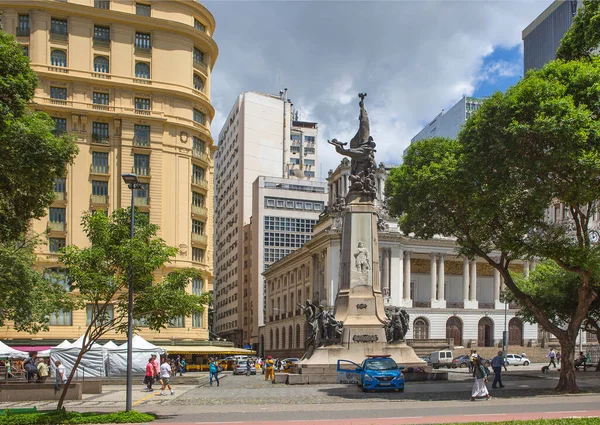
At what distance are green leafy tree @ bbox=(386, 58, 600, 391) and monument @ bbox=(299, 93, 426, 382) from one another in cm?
490

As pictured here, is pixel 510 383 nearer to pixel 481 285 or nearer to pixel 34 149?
pixel 34 149

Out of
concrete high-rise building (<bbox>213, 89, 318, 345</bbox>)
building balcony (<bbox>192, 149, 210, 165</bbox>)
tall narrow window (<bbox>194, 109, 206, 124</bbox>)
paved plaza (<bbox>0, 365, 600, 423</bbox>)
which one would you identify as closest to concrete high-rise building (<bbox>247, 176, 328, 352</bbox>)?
concrete high-rise building (<bbox>213, 89, 318, 345</bbox>)

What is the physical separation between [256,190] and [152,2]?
Result: 44.5 metres

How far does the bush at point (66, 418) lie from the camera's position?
17.7 metres

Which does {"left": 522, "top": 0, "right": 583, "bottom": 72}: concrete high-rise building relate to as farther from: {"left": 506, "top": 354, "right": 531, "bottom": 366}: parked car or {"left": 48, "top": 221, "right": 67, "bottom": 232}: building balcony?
{"left": 48, "top": 221, "right": 67, "bottom": 232}: building balcony

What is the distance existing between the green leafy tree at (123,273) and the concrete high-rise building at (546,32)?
336ft

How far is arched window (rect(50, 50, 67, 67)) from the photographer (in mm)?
53094

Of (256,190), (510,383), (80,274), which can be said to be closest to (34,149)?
(80,274)

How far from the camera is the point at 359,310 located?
3469 cm

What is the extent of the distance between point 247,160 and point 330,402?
3300 inches

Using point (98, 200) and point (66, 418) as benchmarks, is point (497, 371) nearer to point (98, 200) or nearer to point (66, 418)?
point (66, 418)

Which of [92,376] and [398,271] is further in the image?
[398,271]

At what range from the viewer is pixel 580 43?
28.6 metres

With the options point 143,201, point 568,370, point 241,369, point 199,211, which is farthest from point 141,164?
point 568,370
